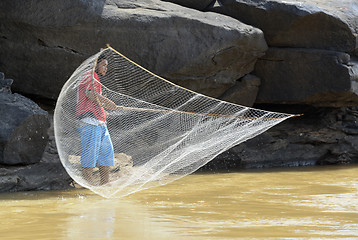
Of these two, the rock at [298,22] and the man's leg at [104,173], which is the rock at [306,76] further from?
the man's leg at [104,173]

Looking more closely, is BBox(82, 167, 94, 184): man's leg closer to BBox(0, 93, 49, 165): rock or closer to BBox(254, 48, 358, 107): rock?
BBox(0, 93, 49, 165): rock

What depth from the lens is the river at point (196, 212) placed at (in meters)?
4.16

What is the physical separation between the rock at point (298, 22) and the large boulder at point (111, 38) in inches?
24.6

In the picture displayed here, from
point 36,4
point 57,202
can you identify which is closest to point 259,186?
point 57,202

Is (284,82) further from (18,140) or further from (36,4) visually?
(18,140)

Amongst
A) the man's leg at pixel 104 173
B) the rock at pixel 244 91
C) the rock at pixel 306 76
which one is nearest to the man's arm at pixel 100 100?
the man's leg at pixel 104 173

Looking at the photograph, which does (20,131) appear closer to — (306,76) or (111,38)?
(111,38)

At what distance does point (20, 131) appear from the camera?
648 cm

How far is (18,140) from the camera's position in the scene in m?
6.50

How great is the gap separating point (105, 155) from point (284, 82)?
4.59 metres

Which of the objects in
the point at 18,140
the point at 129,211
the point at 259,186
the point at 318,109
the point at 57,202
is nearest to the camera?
the point at 129,211

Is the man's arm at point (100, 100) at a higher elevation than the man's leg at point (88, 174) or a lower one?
higher

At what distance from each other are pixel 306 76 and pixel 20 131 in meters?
5.12

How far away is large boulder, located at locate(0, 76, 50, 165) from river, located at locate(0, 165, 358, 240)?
46cm
